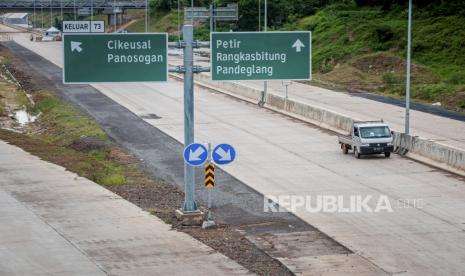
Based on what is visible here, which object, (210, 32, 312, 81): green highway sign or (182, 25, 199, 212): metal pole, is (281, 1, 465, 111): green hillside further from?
(182, 25, 199, 212): metal pole

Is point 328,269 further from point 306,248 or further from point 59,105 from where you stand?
point 59,105

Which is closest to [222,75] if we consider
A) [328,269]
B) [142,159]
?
[328,269]

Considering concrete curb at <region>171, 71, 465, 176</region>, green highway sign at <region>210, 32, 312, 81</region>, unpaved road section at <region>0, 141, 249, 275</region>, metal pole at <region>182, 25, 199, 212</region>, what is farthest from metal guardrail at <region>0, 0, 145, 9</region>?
green highway sign at <region>210, 32, 312, 81</region>

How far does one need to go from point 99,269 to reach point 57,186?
40.6 ft

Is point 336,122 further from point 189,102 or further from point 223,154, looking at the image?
point 223,154

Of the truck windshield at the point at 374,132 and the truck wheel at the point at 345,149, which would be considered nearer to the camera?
the truck windshield at the point at 374,132

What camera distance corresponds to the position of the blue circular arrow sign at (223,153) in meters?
28.5

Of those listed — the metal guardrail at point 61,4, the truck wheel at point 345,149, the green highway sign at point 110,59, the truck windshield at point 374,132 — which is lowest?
the truck wheel at point 345,149

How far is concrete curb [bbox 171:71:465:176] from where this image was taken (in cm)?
4006

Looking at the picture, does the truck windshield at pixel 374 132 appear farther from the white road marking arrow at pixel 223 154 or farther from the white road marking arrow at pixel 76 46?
the white road marking arrow at pixel 76 46

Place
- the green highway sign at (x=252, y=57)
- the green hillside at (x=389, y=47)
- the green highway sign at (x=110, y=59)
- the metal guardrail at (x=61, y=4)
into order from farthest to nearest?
the metal guardrail at (x=61, y=4)
the green hillside at (x=389, y=47)
the green highway sign at (x=252, y=57)
the green highway sign at (x=110, y=59)

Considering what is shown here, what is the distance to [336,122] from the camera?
173 feet

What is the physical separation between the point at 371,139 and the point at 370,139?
45 millimetres
